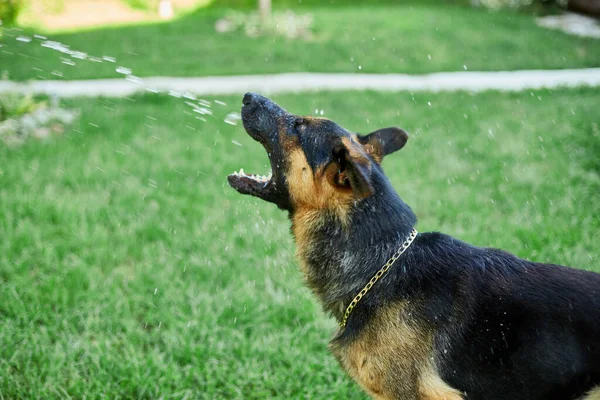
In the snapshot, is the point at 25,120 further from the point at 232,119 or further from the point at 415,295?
the point at 415,295

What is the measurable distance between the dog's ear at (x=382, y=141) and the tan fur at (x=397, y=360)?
1.07 metres

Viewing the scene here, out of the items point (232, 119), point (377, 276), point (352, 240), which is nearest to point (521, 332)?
point (377, 276)

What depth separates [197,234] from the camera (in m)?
5.44

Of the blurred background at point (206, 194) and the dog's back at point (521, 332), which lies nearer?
the dog's back at point (521, 332)

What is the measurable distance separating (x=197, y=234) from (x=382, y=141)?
8.08 feet

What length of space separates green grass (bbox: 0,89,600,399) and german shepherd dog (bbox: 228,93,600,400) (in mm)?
1036

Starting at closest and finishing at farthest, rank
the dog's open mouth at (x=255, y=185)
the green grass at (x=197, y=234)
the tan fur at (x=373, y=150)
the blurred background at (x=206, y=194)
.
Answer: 1. the dog's open mouth at (x=255, y=185)
2. the tan fur at (x=373, y=150)
3. the green grass at (x=197, y=234)
4. the blurred background at (x=206, y=194)

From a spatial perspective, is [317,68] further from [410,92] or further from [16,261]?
[16,261]

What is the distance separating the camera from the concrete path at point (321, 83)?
10.0 m

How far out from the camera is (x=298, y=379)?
12.6ft

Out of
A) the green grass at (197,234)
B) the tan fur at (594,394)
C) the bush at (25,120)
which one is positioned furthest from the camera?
the bush at (25,120)

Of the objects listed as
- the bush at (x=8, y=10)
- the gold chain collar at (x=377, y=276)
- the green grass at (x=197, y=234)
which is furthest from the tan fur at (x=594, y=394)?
the bush at (x=8, y=10)

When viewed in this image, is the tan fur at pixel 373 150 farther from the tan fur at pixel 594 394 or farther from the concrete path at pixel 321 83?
the concrete path at pixel 321 83

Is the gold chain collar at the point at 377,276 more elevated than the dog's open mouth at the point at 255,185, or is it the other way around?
the dog's open mouth at the point at 255,185
